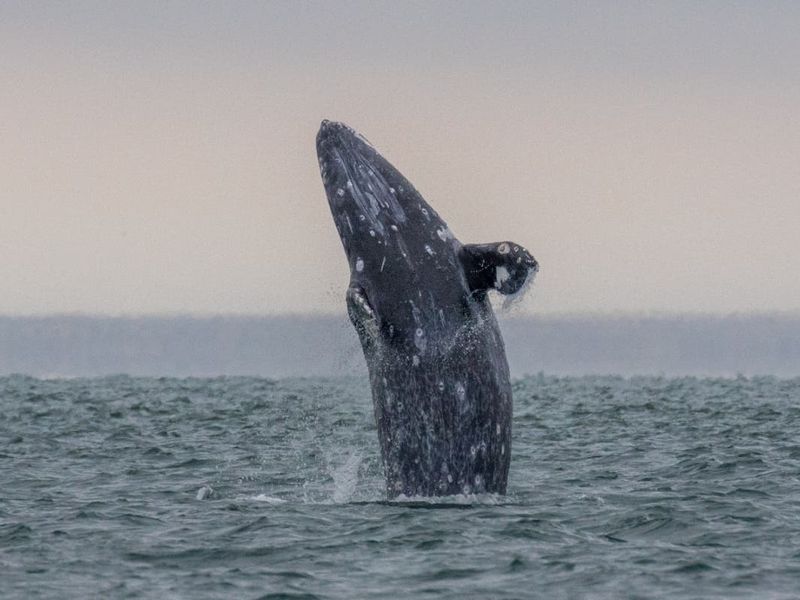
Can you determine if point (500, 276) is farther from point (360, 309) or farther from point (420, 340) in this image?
point (360, 309)

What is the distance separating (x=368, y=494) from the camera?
20938 millimetres

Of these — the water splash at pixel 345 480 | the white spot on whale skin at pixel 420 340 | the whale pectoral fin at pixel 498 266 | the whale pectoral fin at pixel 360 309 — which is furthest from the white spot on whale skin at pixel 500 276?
the water splash at pixel 345 480

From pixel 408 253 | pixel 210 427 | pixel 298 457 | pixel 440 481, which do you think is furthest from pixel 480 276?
pixel 210 427

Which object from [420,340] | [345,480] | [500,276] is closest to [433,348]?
[420,340]

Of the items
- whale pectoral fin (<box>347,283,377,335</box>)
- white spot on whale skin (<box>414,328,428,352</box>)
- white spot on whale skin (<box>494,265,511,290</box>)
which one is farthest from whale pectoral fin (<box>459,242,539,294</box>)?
whale pectoral fin (<box>347,283,377,335</box>)

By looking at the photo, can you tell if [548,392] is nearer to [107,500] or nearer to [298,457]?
[298,457]

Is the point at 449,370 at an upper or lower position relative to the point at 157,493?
upper

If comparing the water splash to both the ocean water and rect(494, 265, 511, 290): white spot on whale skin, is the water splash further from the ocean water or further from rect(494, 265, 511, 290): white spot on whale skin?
rect(494, 265, 511, 290): white spot on whale skin

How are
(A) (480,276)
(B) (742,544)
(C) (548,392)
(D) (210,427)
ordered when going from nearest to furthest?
(B) (742,544) < (A) (480,276) < (D) (210,427) < (C) (548,392)

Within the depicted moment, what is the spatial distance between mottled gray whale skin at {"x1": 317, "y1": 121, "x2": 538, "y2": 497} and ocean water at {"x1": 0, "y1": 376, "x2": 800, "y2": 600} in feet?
1.88

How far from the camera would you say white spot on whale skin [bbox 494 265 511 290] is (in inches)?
691

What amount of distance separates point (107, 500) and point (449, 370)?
20.3 feet

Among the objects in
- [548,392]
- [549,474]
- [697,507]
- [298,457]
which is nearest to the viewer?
[697,507]

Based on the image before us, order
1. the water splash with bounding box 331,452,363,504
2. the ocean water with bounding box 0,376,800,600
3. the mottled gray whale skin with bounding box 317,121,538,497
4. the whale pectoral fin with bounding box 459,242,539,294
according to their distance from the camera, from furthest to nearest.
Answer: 1. the water splash with bounding box 331,452,363,504
2. the mottled gray whale skin with bounding box 317,121,538,497
3. the whale pectoral fin with bounding box 459,242,539,294
4. the ocean water with bounding box 0,376,800,600
